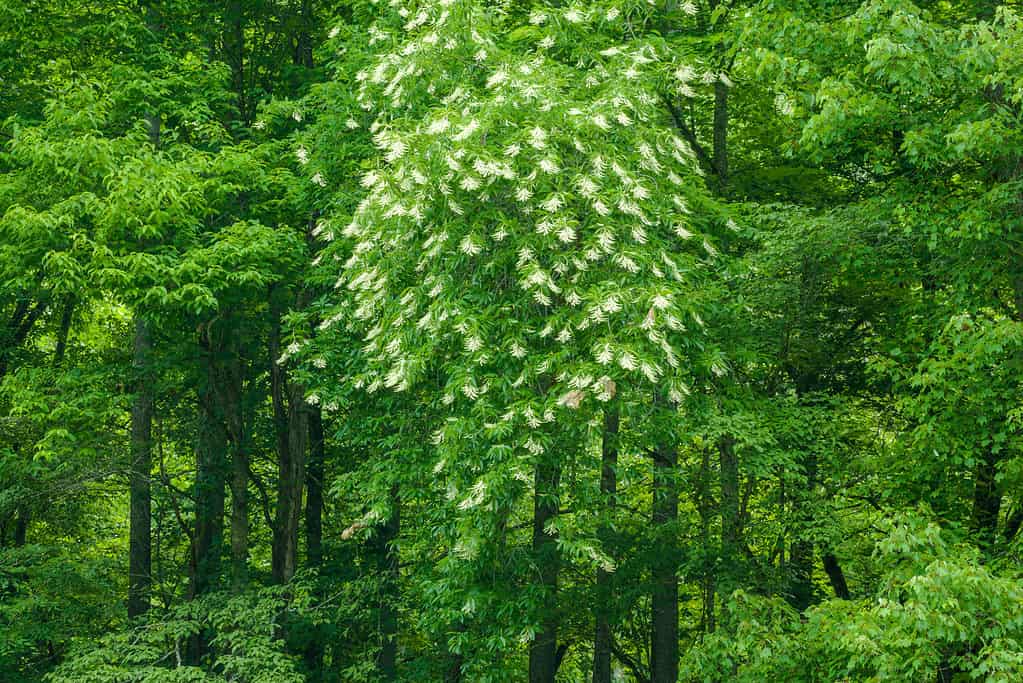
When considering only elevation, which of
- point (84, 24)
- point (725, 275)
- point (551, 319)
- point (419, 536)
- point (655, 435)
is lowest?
point (419, 536)

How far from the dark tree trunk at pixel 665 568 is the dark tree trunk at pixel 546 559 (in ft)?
3.60

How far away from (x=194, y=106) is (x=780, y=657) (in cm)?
997

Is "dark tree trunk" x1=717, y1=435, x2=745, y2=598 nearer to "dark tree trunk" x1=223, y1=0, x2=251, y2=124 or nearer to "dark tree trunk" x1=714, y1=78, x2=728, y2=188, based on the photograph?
"dark tree trunk" x1=714, y1=78, x2=728, y2=188

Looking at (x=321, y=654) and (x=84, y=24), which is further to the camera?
(x=321, y=654)

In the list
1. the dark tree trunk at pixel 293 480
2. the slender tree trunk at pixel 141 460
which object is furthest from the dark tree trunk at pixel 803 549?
the slender tree trunk at pixel 141 460

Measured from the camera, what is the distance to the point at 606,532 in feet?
38.6

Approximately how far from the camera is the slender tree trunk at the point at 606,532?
1047 centimetres

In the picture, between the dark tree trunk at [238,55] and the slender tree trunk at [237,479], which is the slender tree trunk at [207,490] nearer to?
the slender tree trunk at [237,479]

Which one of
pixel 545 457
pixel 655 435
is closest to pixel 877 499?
pixel 655 435

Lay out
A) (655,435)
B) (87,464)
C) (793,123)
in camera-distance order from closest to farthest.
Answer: (655,435) → (793,123) → (87,464)

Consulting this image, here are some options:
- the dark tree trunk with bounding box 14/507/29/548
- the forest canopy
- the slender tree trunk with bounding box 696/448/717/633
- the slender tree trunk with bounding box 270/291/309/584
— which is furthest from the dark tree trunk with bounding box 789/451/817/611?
the dark tree trunk with bounding box 14/507/29/548

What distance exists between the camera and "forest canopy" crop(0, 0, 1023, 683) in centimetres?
916

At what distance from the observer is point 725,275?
36.2 ft

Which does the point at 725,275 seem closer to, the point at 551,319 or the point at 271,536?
the point at 551,319
